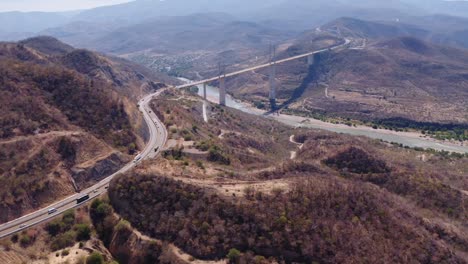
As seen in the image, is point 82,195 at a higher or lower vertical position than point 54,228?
higher

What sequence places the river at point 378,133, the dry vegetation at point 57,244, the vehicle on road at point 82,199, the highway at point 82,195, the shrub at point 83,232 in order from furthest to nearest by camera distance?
1. the river at point 378,133
2. the vehicle on road at point 82,199
3. the highway at point 82,195
4. the shrub at point 83,232
5. the dry vegetation at point 57,244

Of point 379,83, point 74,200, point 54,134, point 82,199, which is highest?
point 54,134

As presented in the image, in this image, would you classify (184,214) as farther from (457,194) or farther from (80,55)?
(80,55)

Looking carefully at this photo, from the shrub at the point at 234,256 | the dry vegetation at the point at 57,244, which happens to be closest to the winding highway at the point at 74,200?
the dry vegetation at the point at 57,244

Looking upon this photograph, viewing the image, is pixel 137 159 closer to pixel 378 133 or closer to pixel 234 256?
pixel 234 256

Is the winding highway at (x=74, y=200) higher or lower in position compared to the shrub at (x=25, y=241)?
higher

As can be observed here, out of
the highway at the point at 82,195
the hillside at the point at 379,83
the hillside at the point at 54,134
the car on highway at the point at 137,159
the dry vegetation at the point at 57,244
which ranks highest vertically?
the hillside at the point at 54,134

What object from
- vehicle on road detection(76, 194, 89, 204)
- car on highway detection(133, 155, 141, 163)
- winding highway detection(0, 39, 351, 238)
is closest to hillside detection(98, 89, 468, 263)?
vehicle on road detection(76, 194, 89, 204)

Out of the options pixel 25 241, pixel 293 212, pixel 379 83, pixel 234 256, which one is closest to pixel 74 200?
pixel 25 241

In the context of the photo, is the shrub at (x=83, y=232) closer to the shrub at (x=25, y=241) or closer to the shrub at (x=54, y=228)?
the shrub at (x=54, y=228)

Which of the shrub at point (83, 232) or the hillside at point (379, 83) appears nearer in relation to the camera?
the shrub at point (83, 232)
